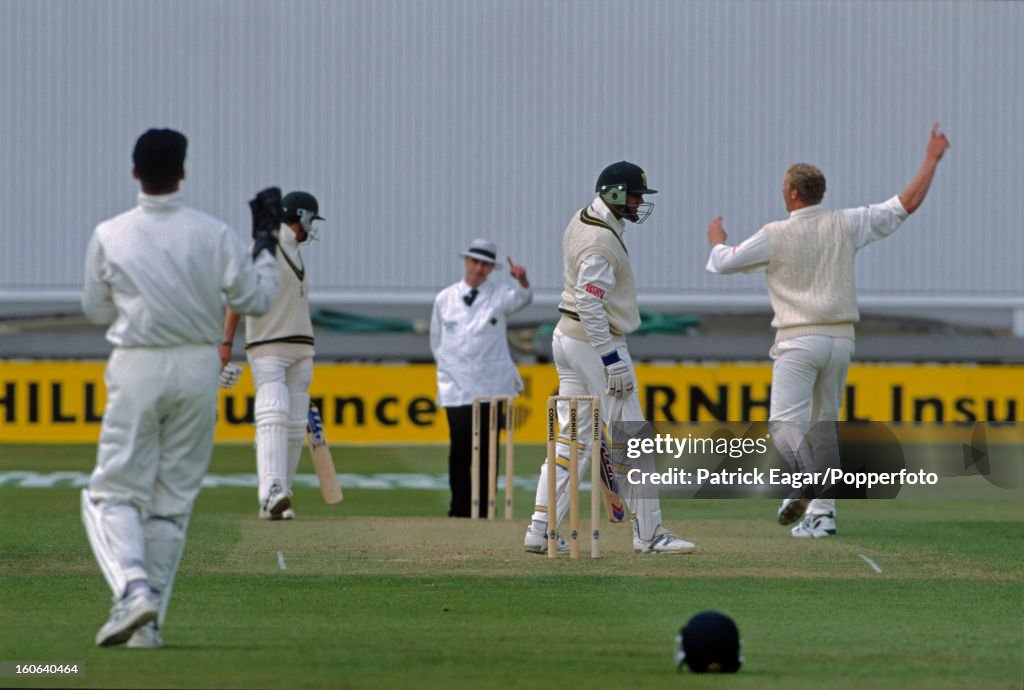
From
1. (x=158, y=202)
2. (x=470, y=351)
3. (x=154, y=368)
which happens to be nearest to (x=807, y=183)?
(x=470, y=351)

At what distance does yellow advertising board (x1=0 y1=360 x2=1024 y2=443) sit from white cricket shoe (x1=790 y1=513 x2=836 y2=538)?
8539 mm

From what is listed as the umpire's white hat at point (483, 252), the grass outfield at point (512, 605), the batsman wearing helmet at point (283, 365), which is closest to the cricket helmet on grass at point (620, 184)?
the grass outfield at point (512, 605)

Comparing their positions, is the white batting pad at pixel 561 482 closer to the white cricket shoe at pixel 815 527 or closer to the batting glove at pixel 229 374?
the white cricket shoe at pixel 815 527

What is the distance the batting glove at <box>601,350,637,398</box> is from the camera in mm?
8141

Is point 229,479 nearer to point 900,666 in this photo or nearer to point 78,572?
point 78,572

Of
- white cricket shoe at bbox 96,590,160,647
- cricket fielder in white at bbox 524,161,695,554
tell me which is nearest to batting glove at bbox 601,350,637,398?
cricket fielder in white at bbox 524,161,695,554

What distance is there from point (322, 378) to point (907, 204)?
979cm

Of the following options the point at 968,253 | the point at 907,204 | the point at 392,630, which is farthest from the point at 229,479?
the point at 968,253

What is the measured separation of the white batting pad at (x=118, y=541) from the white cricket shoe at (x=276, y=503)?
13.6 ft

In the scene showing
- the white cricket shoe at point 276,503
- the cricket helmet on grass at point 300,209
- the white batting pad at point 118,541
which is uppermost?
the cricket helmet on grass at point 300,209

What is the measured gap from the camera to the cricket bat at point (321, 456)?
10.8 meters

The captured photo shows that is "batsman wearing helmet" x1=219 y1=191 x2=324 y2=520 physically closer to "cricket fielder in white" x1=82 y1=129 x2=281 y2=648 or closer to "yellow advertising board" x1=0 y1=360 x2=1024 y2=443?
"cricket fielder in white" x1=82 y1=129 x2=281 y2=648

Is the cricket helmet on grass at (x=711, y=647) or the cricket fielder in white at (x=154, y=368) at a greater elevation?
the cricket fielder in white at (x=154, y=368)
